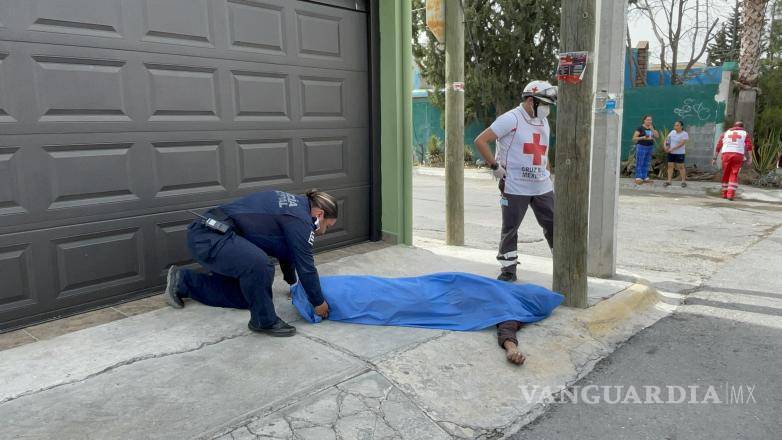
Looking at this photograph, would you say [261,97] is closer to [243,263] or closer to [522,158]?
[243,263]

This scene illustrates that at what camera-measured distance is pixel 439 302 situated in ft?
15.1

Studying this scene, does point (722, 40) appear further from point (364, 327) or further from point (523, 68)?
point (364, 327)

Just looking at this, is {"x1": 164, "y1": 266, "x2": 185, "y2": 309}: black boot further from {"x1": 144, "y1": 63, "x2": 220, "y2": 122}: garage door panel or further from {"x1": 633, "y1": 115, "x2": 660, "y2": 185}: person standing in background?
{"x1": 633, "y1": 115, "x2": 660, "y2": 185}: person standing in background

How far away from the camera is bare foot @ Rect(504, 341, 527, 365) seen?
3.90 metres

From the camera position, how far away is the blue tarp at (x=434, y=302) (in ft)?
14.5

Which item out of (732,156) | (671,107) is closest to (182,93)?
(732,156)

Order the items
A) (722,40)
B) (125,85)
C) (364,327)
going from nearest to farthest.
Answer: (364,327), (125,85), (722,40)

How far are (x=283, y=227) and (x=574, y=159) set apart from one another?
91.5 inches

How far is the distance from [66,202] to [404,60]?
3874 mm

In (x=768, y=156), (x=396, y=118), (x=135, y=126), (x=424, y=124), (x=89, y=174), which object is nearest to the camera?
(x=89, y=174)

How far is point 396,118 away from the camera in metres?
6.72

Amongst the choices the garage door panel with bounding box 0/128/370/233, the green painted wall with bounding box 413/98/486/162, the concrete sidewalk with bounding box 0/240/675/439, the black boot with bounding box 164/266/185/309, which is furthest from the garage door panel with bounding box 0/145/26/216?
the green painted wall with bounding box 413/98/486/162

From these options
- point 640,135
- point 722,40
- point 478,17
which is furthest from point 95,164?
point 722,40

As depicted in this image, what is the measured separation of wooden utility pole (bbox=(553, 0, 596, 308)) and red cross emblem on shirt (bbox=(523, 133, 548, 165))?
568 millimetres
